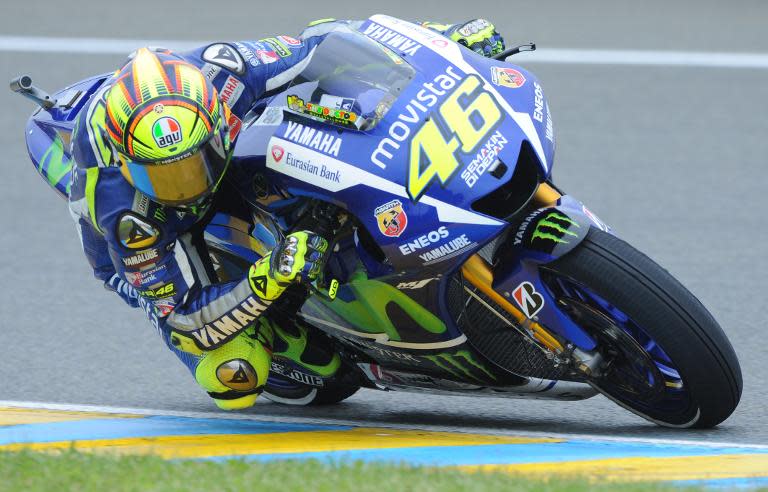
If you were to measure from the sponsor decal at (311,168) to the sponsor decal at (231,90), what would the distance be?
501mm

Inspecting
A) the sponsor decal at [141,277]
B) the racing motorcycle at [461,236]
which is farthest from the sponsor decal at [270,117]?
the sponsor decal at [141,277]

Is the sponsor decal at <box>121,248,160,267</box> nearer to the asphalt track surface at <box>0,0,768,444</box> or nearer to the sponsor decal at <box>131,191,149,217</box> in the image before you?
the sponsor decal at <box>131,191,149,217</box>

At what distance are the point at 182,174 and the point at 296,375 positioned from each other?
118cm

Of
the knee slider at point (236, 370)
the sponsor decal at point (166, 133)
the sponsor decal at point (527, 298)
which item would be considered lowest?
the knee slider at point (236, 370)

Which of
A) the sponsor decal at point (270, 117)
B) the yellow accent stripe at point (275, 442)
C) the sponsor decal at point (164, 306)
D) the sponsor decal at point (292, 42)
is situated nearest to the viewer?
the sponsor decal at point (270, 117)

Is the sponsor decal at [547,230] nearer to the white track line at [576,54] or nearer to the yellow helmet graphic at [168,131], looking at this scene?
the yellow helmet graphic at [168,131]

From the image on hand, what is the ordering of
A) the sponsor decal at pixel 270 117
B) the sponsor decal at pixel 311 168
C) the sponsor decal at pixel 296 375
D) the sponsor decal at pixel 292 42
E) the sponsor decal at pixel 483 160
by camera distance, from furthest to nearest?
the sponsor decal at pixel 296 375 < the sponsor decal at pixel 292 42 < the sponsor decal at pixel 270 117 < the sponsor decal at pixel 311 168 < the sponsor decal at pixel 483 160

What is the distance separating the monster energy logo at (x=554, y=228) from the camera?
4.05 meters

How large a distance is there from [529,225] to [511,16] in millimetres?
6379

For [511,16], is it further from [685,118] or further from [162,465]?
[162,465]

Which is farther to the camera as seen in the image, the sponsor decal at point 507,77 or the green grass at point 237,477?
the sponsor decal at point 507,77

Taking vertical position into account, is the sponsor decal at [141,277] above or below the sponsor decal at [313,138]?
below

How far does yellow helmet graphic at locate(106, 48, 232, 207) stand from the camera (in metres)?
4.00

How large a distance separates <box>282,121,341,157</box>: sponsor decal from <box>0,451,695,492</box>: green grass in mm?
901
